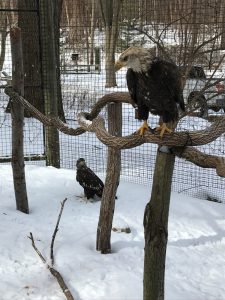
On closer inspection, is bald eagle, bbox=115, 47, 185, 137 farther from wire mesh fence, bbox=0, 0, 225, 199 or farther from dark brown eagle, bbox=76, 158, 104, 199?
wire mesh fence, bbox=0, 0, 225, 199

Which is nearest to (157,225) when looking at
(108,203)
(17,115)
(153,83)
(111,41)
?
(153,83)

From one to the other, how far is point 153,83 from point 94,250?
5.63 ft

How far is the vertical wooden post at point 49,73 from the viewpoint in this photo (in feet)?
18.1

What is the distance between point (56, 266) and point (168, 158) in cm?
142

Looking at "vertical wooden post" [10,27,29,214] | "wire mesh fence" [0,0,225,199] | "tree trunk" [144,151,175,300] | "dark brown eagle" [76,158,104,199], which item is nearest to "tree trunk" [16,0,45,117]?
"wire mesh fence" [0,0,225,199]

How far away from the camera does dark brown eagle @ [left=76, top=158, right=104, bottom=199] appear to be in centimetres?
466

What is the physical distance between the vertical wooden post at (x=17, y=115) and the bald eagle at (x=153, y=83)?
162cm

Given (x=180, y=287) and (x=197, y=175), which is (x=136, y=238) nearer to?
(x=180, y=287)

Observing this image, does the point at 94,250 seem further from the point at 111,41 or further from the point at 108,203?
the point at 111,41

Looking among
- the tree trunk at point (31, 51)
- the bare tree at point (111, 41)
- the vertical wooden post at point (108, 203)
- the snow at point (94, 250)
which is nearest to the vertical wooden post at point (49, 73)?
the tree trunk at point (31, 51)

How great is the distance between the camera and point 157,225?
8.17ft

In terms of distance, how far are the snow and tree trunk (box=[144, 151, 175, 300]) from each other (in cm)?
48

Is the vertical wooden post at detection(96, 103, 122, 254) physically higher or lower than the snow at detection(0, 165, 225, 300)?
higher

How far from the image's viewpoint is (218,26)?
5172 mm
